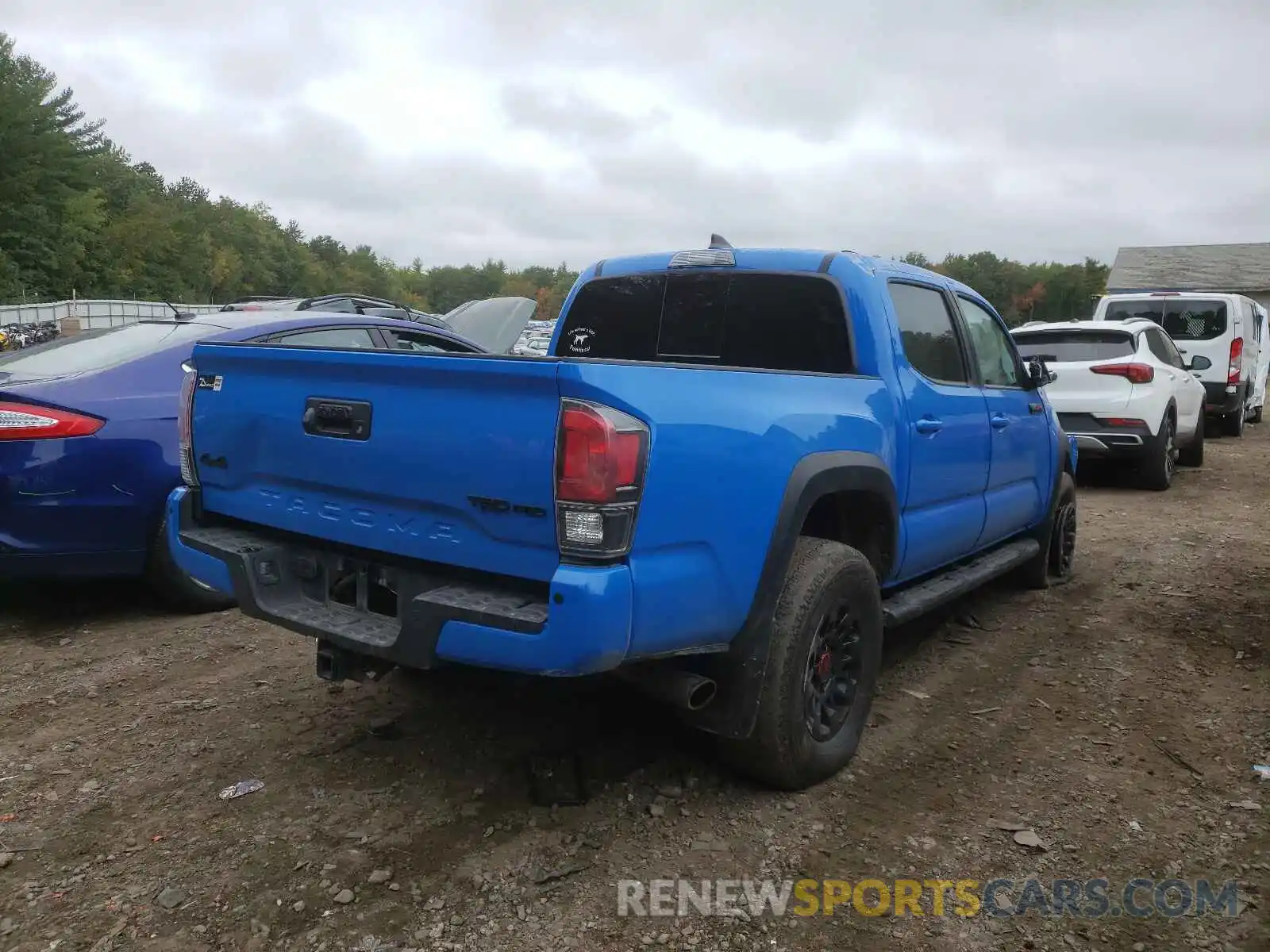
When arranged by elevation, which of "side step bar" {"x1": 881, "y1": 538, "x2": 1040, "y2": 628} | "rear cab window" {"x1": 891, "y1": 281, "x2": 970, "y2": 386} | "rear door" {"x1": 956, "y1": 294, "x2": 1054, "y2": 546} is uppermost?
"rear cab window" {"x1": 891, "y1": 281, "x2": 970, "y2": 386}

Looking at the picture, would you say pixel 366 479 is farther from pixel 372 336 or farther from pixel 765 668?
pixel 372 336

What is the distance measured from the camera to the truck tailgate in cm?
251

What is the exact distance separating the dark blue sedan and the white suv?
22.8ft

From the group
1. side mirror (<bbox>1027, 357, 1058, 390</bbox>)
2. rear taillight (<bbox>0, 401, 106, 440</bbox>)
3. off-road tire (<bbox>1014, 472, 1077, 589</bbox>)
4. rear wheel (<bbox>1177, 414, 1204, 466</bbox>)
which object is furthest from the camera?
rear wheel (<bbox>1177, 414, 1204, 466</bbox>)

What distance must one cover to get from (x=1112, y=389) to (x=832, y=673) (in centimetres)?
694

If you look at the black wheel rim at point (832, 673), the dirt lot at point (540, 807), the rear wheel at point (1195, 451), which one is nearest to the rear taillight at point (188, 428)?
the dirt lot at point (540, 807)

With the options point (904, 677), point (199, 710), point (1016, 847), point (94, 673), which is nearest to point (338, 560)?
point (199, 710)

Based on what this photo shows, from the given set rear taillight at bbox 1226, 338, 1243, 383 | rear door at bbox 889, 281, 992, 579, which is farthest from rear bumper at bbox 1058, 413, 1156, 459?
rear taillight at bbox 1226, 338, 1243, 383

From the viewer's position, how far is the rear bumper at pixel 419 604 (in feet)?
7.89

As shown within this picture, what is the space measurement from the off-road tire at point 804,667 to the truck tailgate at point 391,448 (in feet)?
2.87

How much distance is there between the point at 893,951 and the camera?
2420 mm

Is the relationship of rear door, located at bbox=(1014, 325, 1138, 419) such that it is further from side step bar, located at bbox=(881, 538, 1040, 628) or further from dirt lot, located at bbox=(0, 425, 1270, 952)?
dirt lot, located at bbox=(0, 425, 1270, 952)

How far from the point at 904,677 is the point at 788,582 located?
5.29ft

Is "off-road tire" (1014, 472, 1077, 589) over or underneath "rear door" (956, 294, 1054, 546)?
underneath
